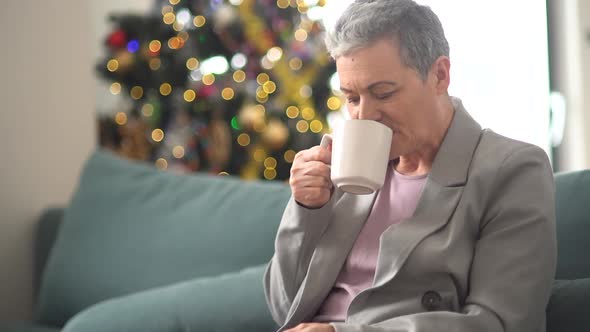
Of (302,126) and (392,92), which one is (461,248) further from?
(302,126)

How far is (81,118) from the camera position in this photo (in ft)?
11.8

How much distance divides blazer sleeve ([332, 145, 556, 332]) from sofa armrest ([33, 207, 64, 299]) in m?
2.06

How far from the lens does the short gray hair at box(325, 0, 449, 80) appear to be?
58.4 inches

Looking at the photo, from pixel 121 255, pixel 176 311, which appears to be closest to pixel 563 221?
pixel 176 311

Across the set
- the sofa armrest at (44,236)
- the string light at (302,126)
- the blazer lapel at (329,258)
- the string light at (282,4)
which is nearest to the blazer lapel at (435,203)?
the blazer lapel at (329,258)

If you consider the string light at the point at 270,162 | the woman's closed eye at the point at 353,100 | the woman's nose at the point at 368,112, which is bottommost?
the string light at the point at 270,162

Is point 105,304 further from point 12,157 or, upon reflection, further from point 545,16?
point 545,16

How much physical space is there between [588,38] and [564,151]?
0.48 meters

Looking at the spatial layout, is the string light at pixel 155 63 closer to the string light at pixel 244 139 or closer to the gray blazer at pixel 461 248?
the string light at pixel 244 139

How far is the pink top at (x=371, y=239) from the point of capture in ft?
5.25

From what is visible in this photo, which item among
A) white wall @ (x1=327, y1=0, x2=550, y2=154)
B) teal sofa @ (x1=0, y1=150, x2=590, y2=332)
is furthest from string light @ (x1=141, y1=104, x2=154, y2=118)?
white wall @ (x1=327, y1=0, x2=550, y2=154)

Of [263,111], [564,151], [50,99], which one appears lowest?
[564,151]

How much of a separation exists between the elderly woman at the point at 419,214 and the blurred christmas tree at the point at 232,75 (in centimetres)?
227

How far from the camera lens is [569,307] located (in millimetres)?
1493
